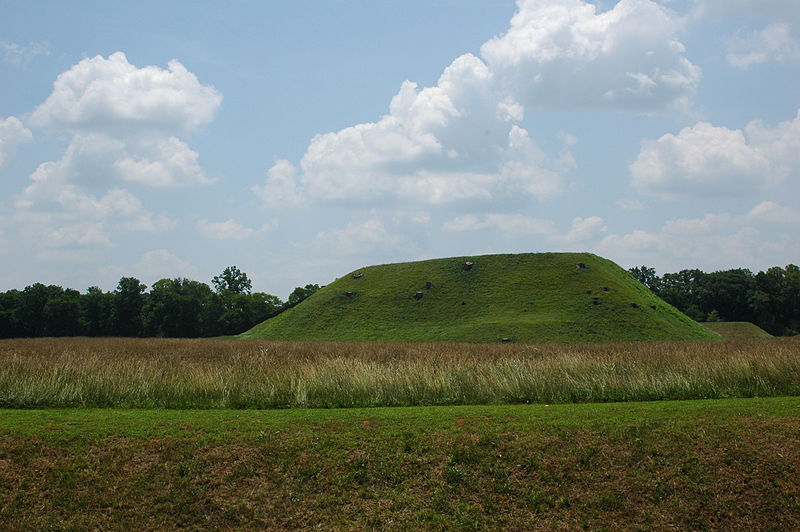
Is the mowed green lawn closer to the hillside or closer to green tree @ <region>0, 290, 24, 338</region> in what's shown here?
the hillside

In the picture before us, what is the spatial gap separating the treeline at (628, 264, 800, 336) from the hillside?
43213mm

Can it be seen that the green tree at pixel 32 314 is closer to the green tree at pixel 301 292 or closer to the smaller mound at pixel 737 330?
the green tree at pixel 301 292

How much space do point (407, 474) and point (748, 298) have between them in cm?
13085

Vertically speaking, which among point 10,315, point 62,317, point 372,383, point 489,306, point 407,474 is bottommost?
point 407,474

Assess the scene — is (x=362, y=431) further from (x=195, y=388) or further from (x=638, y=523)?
(x=195, y=388)

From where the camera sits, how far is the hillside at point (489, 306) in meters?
67.8

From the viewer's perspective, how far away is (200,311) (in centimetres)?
10675

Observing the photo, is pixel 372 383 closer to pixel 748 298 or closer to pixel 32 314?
pixel 32 314

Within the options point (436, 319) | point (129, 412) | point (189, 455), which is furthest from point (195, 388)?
point (436, 319)

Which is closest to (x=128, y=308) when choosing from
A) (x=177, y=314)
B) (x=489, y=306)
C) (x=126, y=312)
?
(x=126, y=312)

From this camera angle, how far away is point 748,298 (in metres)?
123

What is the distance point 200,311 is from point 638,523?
4093 inches

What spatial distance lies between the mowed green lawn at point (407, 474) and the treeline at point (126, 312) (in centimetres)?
9185

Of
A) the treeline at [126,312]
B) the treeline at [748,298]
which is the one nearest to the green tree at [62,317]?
the treeline at [126,312]
